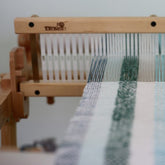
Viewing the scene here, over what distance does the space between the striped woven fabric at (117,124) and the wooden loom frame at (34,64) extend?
0.37 feet

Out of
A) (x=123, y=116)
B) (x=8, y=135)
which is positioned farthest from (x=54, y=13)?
(x=123, y=116)

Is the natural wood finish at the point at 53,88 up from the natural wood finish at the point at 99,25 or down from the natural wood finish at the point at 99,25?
down

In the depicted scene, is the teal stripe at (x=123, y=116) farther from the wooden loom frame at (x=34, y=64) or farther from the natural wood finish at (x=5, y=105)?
the natural wood finish at (x=5, y=105)

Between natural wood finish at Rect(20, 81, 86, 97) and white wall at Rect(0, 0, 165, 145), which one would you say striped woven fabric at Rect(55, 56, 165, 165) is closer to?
natural wood finish at Rect(20, 81, 86, 97)

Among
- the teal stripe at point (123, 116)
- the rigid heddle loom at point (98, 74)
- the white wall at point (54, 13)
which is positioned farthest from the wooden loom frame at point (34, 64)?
the white wall at point (54, 13)

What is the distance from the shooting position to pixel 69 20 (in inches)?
43.1

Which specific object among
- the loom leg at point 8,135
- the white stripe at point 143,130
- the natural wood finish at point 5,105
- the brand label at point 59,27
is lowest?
the loom leg at point 8,135

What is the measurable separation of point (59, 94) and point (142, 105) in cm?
37

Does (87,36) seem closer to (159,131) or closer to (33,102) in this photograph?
(159,131)

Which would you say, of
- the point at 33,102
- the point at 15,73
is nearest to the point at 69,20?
the point at 15,73

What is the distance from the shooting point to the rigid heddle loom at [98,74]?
0.80 meters

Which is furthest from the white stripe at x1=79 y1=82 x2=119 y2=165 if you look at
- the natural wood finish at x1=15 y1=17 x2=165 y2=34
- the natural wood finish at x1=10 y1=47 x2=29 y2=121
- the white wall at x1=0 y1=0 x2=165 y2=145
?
the white wall at x1=0 y1=0 x2=165 y2=145

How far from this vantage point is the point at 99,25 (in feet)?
3.57

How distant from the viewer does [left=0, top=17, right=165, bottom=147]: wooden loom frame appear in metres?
1.08
